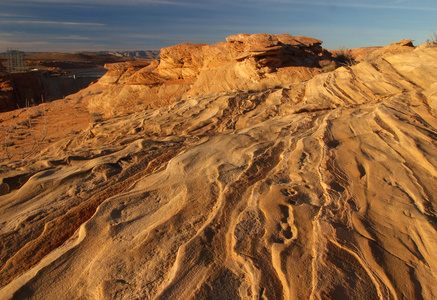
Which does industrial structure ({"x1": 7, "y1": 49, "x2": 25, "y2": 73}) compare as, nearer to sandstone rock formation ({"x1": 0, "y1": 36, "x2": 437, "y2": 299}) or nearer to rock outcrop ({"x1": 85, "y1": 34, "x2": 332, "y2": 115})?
rock outcrop ({"x1": 85, "y1": 34, "x2": 332, "y2": 115})

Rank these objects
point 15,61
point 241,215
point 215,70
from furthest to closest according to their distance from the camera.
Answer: point 15,61
point 215,70
point 241,215

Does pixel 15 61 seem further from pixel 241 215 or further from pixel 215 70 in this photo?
pixel 241 215

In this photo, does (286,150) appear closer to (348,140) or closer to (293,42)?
A: (348,140)

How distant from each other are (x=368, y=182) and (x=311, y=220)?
85 cm

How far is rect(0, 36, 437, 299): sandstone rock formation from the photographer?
1.95 metres

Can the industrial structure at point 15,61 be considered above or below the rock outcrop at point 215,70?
below

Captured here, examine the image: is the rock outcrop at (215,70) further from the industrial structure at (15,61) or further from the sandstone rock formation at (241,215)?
the industrial structure at (15,61)

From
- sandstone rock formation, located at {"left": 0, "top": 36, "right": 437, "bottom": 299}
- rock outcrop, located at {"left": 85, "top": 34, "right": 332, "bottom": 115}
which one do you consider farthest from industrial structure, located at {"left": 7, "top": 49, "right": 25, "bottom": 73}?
sandstone rock formation, located at {"left": 0, "top": 36, "right": 437, "bottom": 299}

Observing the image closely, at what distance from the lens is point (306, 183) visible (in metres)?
2.87

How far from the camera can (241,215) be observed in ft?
8.21

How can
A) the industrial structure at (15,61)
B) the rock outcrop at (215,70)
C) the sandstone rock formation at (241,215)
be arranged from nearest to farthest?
1. the sandstone rock formation at (241,215)
2. the rock outcrop at (215,70)
3. the industrial structure at (15,61)

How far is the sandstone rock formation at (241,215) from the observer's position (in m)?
1.95

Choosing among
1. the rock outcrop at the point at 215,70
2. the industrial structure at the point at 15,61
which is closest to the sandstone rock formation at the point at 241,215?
the rock outcrop at the point at 215,70

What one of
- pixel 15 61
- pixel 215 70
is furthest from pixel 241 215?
pixel 15 61
